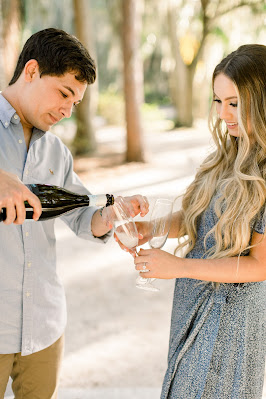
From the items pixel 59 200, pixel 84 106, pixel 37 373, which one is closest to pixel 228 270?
pixel 59 200

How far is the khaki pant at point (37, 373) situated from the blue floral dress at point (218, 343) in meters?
0.50

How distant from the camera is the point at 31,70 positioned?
191 centimetres

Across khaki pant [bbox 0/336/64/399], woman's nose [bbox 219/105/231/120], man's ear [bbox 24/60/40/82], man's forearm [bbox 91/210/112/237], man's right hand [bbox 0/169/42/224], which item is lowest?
A: khaki pant [bbox 0/336/64/399]

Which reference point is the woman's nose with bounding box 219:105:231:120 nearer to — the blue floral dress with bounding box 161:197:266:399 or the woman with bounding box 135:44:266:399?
the woman with bounding box 135:44:266:399

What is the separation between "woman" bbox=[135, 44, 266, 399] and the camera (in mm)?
1812

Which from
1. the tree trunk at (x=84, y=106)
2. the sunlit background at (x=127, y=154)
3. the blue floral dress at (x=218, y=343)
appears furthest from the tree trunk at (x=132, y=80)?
the blue floral dress at (x=218, y=343)

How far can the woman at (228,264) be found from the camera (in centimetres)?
181

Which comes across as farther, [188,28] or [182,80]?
[188,28]

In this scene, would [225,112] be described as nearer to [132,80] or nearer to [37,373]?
[37,373]

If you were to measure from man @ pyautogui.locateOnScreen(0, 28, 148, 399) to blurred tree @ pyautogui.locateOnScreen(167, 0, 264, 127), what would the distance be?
52.4ft

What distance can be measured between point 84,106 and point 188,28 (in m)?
10.7

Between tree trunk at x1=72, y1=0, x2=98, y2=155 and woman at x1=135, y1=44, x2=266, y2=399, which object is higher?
tree trunk at x1=72, y1=0, x2=98, y2=155

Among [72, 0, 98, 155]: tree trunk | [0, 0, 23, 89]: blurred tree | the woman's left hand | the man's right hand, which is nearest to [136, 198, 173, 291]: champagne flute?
the woman's left hand

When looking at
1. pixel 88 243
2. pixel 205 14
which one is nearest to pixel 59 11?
pixel 205 14
